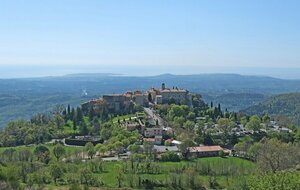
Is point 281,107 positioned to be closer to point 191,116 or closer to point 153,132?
point 191,116

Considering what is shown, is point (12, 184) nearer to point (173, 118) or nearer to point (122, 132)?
point (122, 132)

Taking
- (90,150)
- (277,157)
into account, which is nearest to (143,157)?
(90,150)

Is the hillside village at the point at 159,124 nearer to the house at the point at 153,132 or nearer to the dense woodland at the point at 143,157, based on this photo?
the house at the point at 153,132

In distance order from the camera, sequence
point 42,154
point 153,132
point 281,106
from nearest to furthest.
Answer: point 42,154 < point 153,132 < point 281,106

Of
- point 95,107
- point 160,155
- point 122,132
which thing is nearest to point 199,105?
point 95,107

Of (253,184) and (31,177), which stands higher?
(253,184)

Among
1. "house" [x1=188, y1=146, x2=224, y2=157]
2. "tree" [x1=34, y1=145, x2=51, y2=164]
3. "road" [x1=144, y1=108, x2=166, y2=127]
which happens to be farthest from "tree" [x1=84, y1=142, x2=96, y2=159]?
"road" [x1=144, y1=108, x2=166, y2=127]
